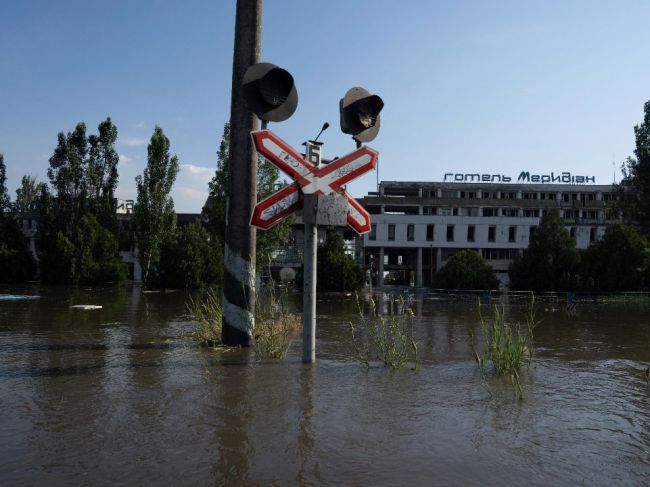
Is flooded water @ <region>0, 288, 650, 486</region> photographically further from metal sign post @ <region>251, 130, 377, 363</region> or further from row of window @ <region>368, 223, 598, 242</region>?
row of window @ <region>368, 223, 598, 242</region>

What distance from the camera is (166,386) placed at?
473 centimetres

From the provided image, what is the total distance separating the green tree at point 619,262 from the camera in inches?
1702

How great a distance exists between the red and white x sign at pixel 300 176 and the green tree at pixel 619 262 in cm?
4320

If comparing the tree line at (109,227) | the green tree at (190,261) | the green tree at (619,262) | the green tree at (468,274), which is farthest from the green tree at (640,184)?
the green tree at (190,261)

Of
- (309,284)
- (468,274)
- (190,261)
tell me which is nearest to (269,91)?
(309,284)

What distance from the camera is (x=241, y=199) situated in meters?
7.16

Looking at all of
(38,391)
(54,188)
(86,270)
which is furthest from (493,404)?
(54,188)

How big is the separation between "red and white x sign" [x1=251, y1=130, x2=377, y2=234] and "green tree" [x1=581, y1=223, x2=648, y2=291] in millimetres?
43203

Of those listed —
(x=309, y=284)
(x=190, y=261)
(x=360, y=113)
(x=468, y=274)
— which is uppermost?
(x=360, y=113)

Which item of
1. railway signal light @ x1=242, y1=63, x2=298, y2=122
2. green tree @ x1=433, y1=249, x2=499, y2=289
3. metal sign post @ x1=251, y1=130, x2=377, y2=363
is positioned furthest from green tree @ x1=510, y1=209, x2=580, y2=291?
railway signal light @ x1=242, y1=63, x2=298, y2=122

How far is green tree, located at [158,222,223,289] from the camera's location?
43875 millimetres

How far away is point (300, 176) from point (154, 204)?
43.3m

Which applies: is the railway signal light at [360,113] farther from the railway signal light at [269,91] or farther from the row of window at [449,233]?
the row of window at [449,233]

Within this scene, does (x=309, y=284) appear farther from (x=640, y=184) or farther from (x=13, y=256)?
(x=13, y=256)
